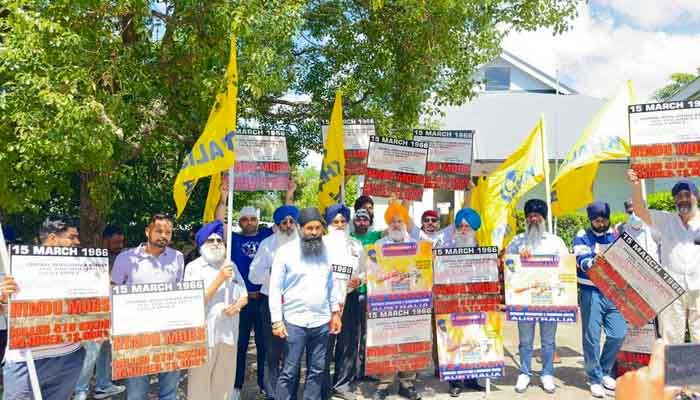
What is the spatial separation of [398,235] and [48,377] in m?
3.51

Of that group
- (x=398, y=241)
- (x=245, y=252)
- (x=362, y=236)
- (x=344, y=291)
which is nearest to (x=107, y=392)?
(x=245, y=252)

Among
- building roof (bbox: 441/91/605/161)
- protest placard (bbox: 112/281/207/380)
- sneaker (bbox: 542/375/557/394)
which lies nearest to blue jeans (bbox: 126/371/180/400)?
protest placard (bbox: 112/281/207/380)

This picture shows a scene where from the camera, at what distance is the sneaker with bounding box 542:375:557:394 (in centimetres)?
591

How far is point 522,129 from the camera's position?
2120 cm

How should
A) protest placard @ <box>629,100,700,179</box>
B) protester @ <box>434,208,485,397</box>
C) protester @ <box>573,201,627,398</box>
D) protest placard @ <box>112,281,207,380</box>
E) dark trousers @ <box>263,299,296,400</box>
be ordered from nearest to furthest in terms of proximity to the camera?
protest placard @ <box>112,281,207,380</box>, protest placard @ <box>629,100,700,179</box>, dark trousers @ <box>263,299,296,400</box>, protester @ <box>573,201,627,398</box>, protester @ <box>434,208,485,397</box>

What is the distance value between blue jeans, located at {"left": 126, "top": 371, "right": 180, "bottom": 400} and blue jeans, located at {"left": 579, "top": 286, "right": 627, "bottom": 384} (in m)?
4.22

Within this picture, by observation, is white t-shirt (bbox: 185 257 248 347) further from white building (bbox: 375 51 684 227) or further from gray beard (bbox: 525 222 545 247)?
white building (bbox: 375 51 684 227)

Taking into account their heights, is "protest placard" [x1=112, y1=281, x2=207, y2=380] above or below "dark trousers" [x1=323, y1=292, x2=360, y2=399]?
above

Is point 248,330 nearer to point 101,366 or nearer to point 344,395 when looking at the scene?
point 344,395

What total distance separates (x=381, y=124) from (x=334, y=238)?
3.61m

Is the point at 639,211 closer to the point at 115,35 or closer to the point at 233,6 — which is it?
the point at 233,6

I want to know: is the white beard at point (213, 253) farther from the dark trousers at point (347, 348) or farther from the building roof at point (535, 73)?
the building roof at point (535, 73)

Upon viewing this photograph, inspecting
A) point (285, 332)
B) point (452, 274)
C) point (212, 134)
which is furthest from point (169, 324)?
point (452, 274)

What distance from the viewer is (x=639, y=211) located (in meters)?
5.37
